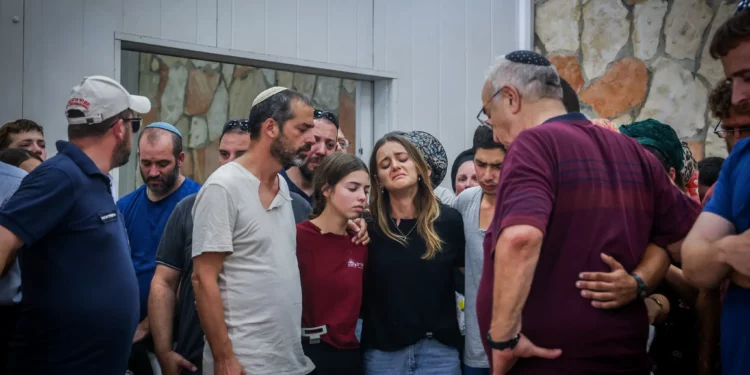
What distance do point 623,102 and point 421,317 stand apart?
13.1ft

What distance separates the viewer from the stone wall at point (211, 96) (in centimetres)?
551

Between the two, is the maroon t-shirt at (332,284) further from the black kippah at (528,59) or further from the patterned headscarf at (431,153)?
the black kippah at (528,59)

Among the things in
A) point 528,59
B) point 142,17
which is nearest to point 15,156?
point 142,17

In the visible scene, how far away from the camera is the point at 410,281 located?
294 cm

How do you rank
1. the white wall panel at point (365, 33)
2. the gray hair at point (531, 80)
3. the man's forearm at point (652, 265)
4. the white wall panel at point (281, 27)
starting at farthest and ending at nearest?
the white wall panel at point (365, 33) → the white wall panel at point (281, 27) → the gray hair at point (531, 80) → the man's forearm at point (652, 265)

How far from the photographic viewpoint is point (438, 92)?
593cm

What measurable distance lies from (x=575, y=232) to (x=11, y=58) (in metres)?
3.37

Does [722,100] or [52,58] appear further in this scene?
[52,58]

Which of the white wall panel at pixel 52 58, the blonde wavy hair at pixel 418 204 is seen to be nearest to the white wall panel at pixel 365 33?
the white wall panel at pixel 52 58

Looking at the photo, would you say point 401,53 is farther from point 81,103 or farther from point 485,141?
point 81,103

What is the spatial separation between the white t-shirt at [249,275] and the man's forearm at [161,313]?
0.42 meters

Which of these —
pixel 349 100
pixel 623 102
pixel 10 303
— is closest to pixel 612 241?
pixel 10 303

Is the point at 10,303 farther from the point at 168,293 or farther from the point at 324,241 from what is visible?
the point at 324,241

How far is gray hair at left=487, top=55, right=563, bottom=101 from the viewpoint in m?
2.14
